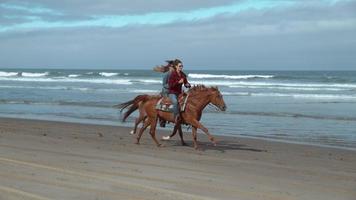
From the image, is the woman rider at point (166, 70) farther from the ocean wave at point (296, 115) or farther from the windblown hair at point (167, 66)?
the ocean wave at point (296, 115)

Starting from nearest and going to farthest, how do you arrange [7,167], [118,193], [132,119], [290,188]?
[118,193], [290,188], [7,167], [132,119]

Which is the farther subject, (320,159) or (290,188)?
(320,159)

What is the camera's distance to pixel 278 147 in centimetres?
1341

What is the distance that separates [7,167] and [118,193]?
2431 millimetres

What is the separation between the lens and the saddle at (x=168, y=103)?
12.5 meters

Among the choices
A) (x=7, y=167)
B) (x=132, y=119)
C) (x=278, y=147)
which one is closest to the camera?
(x=7, y=167)

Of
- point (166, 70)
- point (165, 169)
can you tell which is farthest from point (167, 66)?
point (165, 169)

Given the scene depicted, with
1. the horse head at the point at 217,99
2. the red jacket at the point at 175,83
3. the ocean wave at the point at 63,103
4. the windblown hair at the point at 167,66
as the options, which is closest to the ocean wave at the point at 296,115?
the ocean wave at the point at 63,103

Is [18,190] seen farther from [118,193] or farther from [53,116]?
[53,116]

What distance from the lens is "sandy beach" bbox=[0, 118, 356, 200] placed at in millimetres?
7020

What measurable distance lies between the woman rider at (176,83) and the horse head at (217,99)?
0.57 meters

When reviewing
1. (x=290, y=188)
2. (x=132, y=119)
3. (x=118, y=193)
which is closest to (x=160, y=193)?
(x=118, y=193)

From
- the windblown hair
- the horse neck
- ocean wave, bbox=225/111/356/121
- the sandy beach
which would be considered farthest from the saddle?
ocean wave, bbox=225/111/356/121

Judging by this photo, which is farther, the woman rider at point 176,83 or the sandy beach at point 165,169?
the woman rider at point 176,83
